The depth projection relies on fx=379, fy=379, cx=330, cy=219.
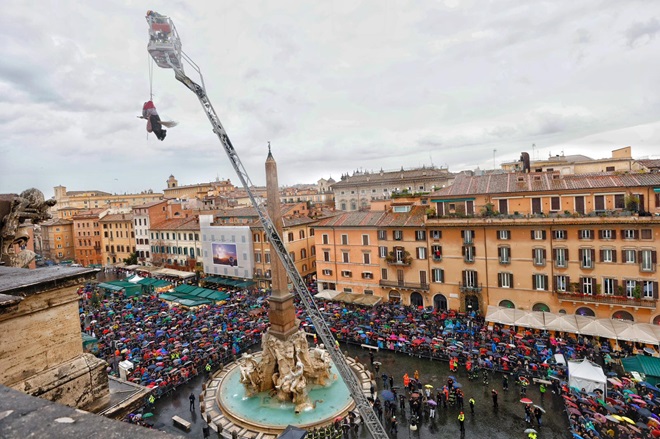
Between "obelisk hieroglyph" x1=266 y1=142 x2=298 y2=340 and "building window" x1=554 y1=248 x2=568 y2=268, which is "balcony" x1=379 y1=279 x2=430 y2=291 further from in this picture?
"obelisk hieroglyph" x1=266 y1=142 x2=298 y2=340

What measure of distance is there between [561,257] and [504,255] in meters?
4.25

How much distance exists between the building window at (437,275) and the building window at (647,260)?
14687mm

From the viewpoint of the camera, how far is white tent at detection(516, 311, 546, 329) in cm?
2794

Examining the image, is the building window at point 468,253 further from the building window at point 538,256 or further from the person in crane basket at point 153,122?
the person in crane basket at point 153,122

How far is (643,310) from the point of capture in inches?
1098

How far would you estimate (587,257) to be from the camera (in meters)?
29.6

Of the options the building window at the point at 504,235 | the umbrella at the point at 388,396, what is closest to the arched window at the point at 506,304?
the building window at the point at 504,235

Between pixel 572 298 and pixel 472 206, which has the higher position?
pixel 472 206

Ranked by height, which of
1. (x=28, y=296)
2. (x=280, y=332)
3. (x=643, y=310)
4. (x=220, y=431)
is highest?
(x=28, y=296)

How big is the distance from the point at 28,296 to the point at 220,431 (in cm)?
1758

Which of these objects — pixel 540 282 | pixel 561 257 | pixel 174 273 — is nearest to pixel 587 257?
pixel 561 257

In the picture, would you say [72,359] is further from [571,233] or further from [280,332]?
[571,233]

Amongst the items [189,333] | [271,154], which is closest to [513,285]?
[271,154]

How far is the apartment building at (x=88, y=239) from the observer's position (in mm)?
74688
